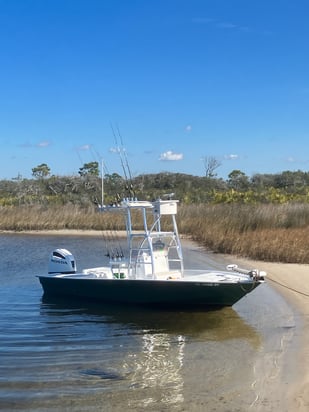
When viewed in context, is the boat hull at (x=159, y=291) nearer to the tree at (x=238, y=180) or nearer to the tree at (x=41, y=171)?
the tree at (x=238, y=180)

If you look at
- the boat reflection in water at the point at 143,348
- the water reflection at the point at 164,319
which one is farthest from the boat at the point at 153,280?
the boat reflection in water at the point at 143,348

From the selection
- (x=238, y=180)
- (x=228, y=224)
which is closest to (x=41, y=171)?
(x=238, y=180)

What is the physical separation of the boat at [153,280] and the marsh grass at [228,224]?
22.2 feet

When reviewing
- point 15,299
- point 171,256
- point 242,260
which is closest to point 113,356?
point 15,299

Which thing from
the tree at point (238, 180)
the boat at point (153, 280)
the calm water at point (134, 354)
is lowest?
the calm water at point (134, 354)

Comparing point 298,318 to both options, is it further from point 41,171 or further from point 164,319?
point 41,171

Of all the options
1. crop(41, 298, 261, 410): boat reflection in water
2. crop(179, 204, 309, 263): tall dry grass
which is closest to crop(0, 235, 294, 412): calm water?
crop(41, 298, 261, 410): boat reflection in water

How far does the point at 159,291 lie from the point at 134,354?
319 centimetres

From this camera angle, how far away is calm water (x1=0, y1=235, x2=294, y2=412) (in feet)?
24.9

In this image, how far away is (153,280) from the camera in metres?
12.9

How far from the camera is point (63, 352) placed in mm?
10117

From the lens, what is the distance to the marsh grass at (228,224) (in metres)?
20.8

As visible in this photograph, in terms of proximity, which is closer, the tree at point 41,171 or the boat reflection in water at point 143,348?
the boat reflection in water at point 143,348

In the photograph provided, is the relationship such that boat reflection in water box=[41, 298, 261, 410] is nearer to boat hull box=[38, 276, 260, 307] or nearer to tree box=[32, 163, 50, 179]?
boat hull box=[38, 276, 260, 307]
